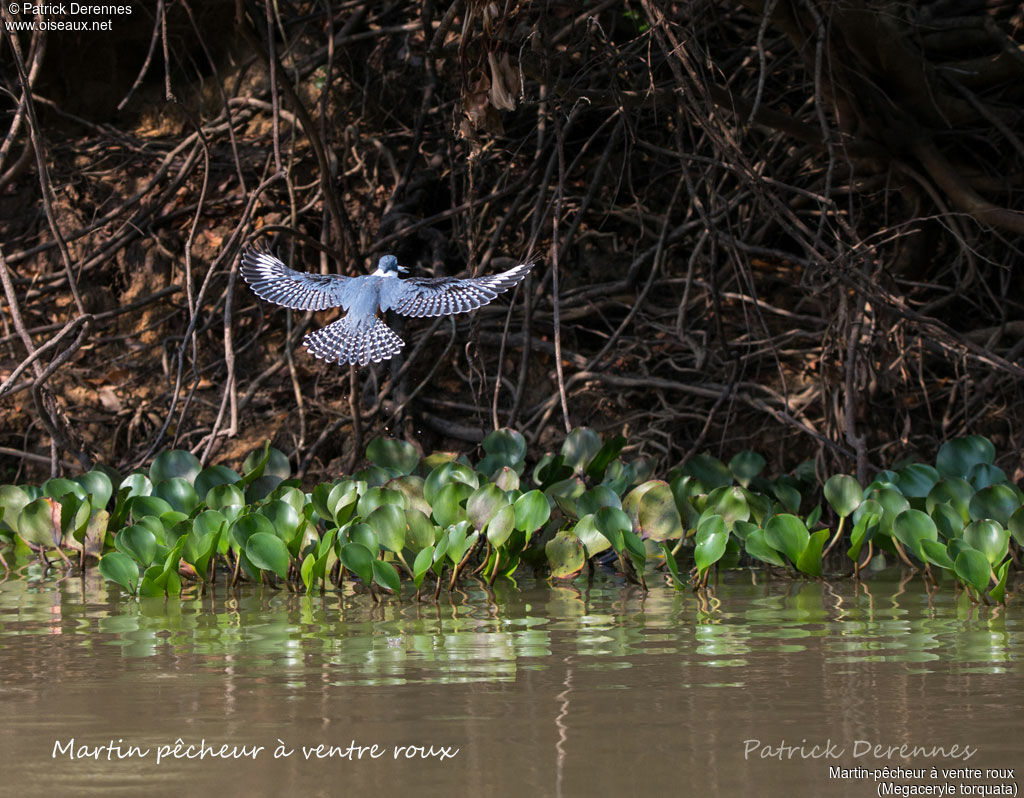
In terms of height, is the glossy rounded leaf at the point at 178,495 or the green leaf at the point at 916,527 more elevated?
the glossy rounded leaf at the point at 178,495

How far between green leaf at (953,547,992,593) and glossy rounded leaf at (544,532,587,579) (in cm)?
108

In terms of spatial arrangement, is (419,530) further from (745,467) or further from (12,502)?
(12,502)

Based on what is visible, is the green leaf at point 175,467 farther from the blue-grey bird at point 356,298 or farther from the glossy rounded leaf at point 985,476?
the glossy rounded leaf at point 985,476

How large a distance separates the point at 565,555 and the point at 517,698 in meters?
1.51

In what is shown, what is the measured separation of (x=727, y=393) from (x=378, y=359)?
141 cm

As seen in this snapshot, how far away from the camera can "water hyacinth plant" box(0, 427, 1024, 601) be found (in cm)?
341

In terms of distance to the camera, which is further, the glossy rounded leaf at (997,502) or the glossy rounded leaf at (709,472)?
the glossy rounded leaf at (709,472)

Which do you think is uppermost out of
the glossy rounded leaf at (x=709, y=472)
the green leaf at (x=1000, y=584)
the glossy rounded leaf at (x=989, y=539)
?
the glossy rounded leaf at (x=709, y=472)

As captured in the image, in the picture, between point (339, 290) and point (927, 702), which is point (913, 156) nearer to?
point (339, 290)

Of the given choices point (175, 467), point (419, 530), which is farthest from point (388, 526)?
point (175, 467)

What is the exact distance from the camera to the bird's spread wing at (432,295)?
13.4 ft

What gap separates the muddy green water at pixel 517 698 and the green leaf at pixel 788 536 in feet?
0.87

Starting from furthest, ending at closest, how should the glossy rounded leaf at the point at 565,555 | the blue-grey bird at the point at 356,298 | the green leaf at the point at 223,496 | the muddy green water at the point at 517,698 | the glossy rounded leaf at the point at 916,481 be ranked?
the blue-grey bird at the point at 356,298 < the glossy rounded leaf at the point at 916,481 < the green leaf at the point at 223,496 < the glossy rounded leaf at the point at 565,555 < the muddy green water at the point at 517,698

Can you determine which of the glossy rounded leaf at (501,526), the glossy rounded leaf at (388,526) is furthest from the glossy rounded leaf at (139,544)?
the glossy rounded leaf at (501,526)
